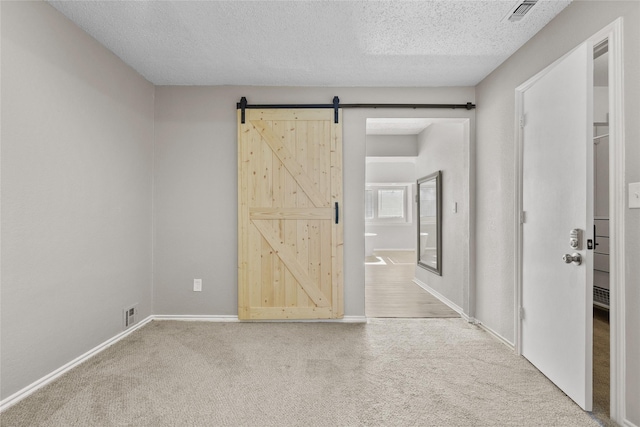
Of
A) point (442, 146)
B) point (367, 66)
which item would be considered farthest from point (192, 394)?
point (442, 146)

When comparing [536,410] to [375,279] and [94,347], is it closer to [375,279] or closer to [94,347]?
[94,347]

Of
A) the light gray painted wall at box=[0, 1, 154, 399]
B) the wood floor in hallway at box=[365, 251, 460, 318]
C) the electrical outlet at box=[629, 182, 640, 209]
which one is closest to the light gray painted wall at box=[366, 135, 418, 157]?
the wood floor in hallway at box=[365, 251, 460, 318]

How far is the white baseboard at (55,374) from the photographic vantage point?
6.35 ft

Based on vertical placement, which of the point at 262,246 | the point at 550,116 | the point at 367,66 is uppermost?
the point at 367,66

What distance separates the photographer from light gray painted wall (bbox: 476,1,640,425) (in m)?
1.68

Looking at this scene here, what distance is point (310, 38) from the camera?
8.43 feet

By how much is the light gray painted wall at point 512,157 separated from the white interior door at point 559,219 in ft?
0.55

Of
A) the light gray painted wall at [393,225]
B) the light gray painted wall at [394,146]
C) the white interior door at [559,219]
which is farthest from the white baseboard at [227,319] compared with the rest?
the light gray painted wall at [393,225]

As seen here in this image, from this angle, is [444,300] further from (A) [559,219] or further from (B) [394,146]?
(B) [394,146]

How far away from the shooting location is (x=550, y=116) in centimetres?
227

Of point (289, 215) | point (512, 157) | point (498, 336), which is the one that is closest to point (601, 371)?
point (498, 336)

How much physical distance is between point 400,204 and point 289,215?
7.03 meters

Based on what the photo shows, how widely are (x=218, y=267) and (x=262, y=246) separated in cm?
51

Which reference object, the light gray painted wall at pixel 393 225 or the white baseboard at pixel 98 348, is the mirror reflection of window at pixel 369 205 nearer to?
the light gray painted wall at pixel 393 225
